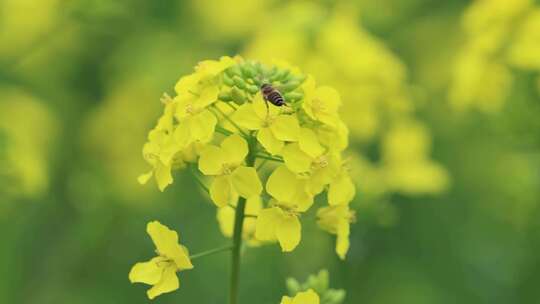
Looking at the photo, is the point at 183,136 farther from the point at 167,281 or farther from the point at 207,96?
the point at 167,281

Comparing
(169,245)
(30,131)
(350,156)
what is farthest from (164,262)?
(30,131)

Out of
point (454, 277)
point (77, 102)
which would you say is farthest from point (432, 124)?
point (77, 102)

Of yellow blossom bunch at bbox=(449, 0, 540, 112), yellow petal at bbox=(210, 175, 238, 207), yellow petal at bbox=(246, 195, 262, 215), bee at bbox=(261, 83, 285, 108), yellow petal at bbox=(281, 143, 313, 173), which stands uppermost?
yellow blossom bunch at bbox=(449, 0, 540, 112)

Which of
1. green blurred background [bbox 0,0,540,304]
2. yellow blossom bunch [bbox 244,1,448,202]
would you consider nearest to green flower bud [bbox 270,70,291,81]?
green blurred background [bbox 0,0,540,304]

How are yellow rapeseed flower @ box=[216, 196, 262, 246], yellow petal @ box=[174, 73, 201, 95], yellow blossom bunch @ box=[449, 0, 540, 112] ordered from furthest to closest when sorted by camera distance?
yellow blossom bunch @ box=[449, 0, 540, 112]
yellow rapeseed flower @ box=[216, 196, 262, 246]
yellow petal @ box=[174, 73, 201, 95]

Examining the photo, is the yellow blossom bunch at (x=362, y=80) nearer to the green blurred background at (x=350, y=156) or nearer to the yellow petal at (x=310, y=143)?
the green blurred background at (x=350, y=156)

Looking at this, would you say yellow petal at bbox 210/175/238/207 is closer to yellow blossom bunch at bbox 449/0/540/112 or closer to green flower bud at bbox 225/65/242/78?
green flower bud at bbox 225/65/242/78
